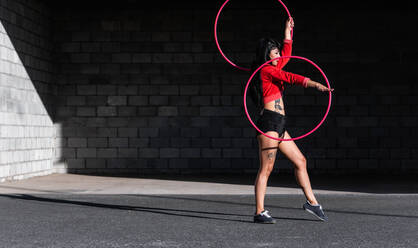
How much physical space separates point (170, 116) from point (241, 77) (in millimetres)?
1829

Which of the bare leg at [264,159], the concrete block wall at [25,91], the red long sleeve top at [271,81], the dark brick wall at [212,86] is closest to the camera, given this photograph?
the red long sleeve top at [271,81]

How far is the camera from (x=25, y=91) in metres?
12.6

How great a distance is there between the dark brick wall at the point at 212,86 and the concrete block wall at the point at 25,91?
0.48 metres

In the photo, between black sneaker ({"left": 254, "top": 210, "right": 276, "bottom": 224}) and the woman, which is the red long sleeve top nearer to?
the woman

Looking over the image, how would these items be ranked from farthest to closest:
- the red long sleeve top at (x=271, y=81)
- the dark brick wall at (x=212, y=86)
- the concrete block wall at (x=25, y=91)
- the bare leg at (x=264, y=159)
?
the dark brick wall at (x=212, y=86), the concrete block wall at (x=25, y=91), the bare leg at (x=264, y=159), the red long sleeve top at (x=271, y=81)

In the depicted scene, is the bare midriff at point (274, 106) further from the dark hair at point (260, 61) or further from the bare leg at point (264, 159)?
the bare leg at point (264, 159)

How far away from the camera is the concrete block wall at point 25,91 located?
11625mm

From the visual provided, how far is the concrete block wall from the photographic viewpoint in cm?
1162

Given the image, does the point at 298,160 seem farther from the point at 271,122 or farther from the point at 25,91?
the point at 25,91

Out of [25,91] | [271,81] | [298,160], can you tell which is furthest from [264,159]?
[25,91]

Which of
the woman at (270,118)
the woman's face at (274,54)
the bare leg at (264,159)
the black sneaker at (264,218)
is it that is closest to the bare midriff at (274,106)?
the woman at (270,118)

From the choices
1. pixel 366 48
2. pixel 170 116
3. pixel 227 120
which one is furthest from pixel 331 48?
pixel 170 116

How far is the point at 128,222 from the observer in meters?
6.60

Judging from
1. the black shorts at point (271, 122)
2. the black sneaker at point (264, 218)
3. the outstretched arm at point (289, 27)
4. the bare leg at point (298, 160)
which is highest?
the outstretched arm at point (289, 27)
